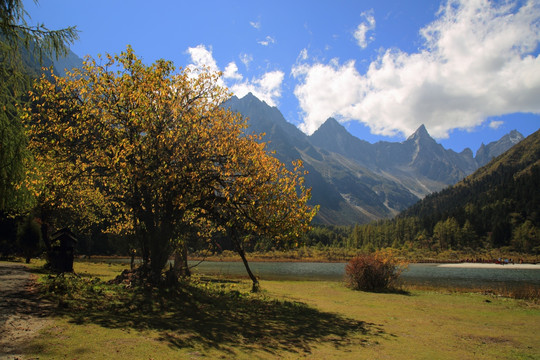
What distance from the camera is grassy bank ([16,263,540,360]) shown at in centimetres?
869

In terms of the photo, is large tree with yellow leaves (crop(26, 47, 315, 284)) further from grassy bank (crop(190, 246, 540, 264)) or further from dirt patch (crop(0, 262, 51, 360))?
grassy bank (crop(190, 246, 540, 264))

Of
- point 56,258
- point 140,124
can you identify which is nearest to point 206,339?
point 140,124

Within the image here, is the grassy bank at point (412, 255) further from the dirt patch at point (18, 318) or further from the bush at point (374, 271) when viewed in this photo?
the dirt patch at point (18, 318)

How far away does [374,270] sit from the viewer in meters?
29.0

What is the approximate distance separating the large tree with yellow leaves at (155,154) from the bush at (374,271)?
16.3 meters

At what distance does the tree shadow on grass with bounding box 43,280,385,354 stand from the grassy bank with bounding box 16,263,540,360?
1.3 inches

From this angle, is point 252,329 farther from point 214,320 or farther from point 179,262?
point 179,262

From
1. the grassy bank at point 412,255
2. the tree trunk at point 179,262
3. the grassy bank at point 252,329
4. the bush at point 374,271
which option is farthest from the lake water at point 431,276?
the grassy bank at point 412,255

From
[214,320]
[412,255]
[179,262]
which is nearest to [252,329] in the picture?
[214,320]

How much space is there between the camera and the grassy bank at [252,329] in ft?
28.5

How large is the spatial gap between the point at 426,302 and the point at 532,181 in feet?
704

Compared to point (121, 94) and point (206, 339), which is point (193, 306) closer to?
point (206, 339)

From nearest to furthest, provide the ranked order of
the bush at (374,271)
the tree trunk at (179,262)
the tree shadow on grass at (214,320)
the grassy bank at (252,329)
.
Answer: the grassy bank at (252,329), the tree shadow on grass at (214,320), the tree trunk at (179,262), the bush at (374,271)

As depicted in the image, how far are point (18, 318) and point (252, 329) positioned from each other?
7.18 meters
